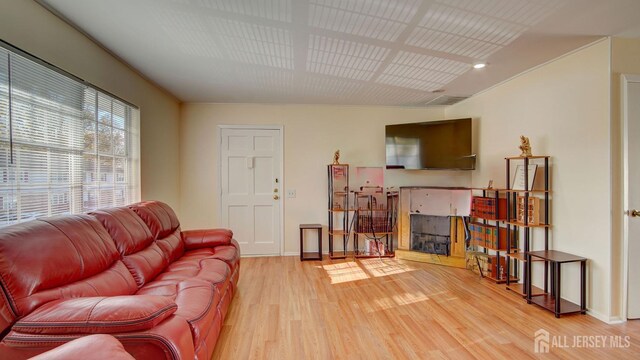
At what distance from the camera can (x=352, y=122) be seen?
4648 millimetres

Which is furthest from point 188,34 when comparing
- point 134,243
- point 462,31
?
point 462,31

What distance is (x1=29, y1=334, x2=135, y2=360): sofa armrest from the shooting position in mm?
921

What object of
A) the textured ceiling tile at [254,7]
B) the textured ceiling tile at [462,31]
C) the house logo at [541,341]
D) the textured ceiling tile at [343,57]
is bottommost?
the house logo at [541,341]

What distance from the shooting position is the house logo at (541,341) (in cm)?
206

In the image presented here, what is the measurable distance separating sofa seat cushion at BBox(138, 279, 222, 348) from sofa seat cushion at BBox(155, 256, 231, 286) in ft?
0.28

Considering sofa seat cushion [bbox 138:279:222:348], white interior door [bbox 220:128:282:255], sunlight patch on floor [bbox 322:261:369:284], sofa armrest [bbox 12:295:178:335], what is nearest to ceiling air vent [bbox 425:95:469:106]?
white interior door [bbox 220:128:282:255]

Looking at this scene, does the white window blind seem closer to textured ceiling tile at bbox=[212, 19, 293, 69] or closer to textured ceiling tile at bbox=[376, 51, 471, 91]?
textured ceiling tile at bbox=[212, 19, 293, 69]

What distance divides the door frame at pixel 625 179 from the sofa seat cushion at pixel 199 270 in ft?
11.2

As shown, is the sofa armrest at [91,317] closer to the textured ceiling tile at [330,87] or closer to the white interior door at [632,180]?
the textured ceiling tile at [330,87]

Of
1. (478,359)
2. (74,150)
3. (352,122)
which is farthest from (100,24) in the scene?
(478,359)

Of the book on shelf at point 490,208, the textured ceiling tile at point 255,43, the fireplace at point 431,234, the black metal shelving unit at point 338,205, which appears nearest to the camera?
the textured ceiling tile at point 255,43

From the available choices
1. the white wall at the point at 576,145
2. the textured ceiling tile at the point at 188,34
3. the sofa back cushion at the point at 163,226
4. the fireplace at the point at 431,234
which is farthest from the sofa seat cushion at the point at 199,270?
the white wall at the point at 576,145

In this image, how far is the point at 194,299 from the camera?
1.76 metres

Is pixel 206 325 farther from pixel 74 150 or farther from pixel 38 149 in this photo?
pixel 74 150
